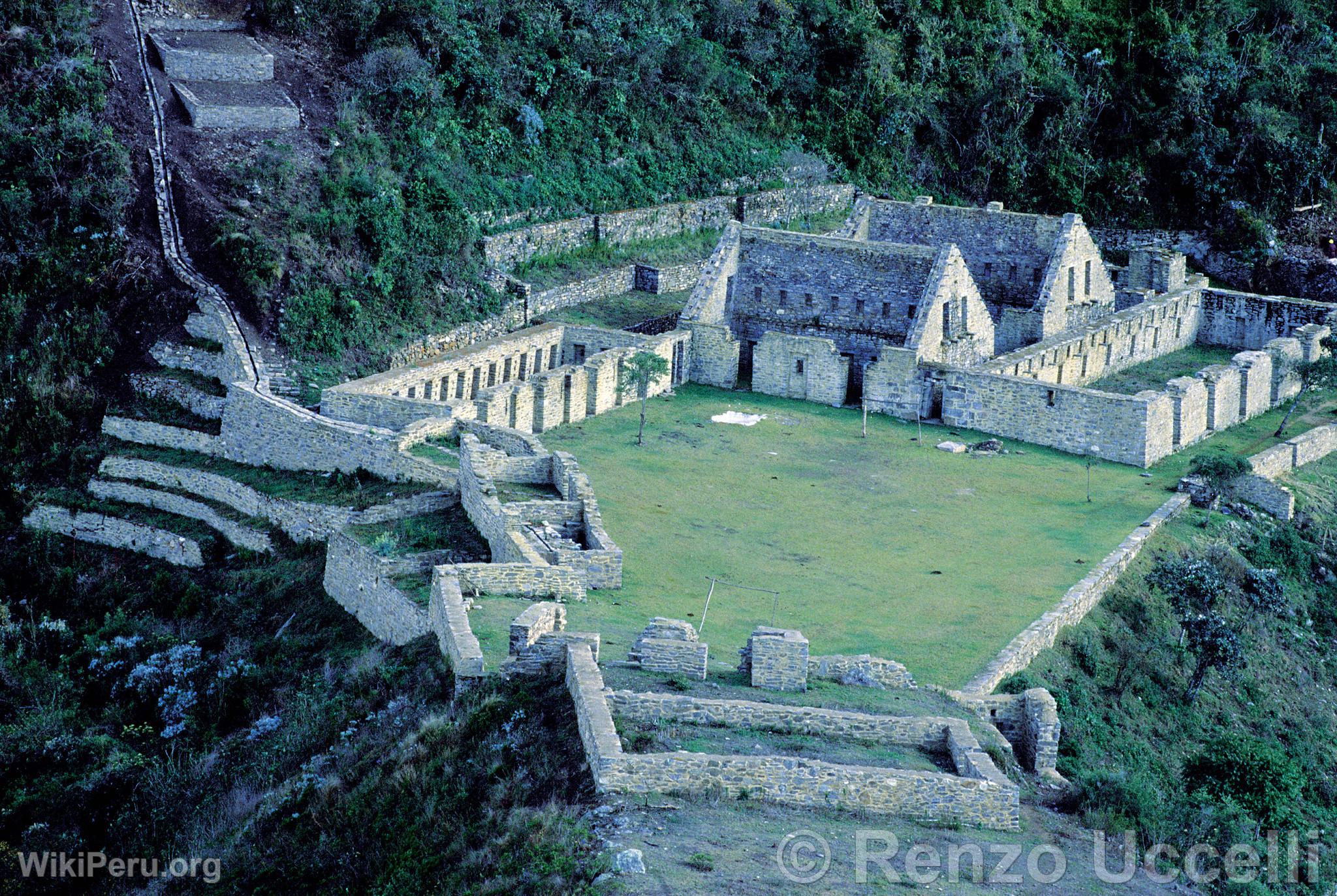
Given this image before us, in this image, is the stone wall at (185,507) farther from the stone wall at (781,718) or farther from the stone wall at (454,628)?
the stone wall at (781,718)

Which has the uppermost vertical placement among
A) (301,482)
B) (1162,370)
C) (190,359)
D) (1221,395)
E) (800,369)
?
(190,359)

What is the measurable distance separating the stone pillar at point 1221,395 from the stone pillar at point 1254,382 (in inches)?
12.8

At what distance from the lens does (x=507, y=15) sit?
64.0 meters

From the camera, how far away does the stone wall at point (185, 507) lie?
146 feet

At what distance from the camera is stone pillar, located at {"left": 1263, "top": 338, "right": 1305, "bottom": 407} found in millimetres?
55438

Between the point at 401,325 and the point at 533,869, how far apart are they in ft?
91.5

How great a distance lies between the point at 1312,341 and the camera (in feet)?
187

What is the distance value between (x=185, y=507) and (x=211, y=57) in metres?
15.1

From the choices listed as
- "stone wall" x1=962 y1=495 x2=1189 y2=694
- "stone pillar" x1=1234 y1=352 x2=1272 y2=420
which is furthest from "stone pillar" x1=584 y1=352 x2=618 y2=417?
"stone pillar" x1=1234 y1=352 x2=1272 y2=420

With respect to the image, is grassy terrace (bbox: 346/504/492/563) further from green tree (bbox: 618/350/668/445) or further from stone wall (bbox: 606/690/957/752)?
stone wall (bbox: 606/690/957/752)

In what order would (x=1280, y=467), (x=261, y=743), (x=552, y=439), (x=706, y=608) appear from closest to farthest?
(x=261, y=743) < (x=706, y=608) < (x=552, y=439) < (x=1280, y=467)

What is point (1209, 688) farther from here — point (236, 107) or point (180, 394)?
point (236, 107)

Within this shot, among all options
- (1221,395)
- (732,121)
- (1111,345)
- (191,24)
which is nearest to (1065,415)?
(1221,395)

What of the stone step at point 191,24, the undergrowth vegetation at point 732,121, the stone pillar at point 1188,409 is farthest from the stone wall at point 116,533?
the stone pillar at point 1188,409
